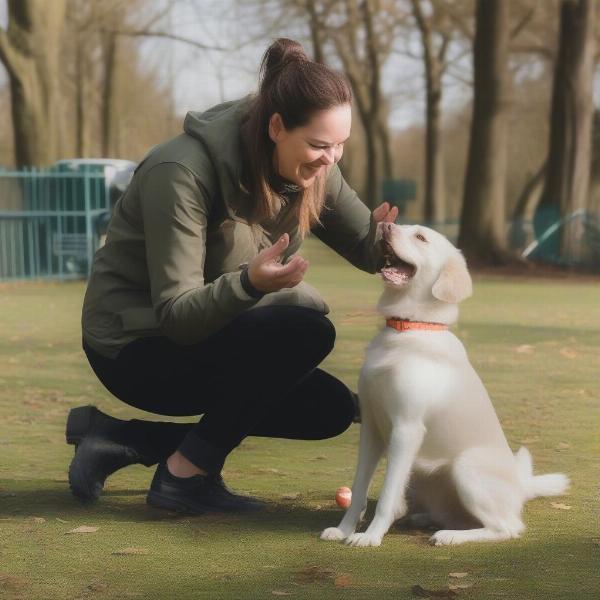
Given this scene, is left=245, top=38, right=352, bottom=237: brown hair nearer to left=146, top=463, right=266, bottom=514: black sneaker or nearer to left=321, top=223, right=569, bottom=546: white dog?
left=321, top=223, right=569, bottom=546: white dog

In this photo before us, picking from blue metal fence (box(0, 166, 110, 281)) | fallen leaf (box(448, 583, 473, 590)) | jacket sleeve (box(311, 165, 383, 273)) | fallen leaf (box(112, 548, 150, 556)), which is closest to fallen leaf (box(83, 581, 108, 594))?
fallen leaf (box(112, 548, 150, 556))

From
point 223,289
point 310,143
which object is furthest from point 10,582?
point 310,143

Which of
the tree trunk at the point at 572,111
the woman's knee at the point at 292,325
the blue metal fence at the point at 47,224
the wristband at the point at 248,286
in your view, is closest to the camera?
the wristband at the point at 248,286

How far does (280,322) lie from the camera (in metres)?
4.04

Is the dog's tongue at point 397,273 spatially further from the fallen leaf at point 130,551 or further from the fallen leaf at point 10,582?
the fallen leaf at point 10,582

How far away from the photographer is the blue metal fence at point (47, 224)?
18219 mm

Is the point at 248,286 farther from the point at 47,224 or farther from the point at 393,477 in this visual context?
the point at 47,224

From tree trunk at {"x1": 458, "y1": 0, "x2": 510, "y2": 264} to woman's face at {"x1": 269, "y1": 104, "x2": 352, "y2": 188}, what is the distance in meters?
16.4

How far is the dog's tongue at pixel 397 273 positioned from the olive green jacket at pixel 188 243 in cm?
36

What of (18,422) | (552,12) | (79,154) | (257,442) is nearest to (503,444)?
(257,442)

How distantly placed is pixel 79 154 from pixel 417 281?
30.8 metres

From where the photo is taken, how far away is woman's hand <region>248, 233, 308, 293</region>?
11.4ft

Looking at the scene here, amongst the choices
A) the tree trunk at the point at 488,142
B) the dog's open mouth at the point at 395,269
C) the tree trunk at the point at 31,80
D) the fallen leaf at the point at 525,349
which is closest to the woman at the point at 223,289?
the dog's open mouth at the point at 395,269

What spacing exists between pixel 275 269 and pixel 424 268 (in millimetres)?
564
